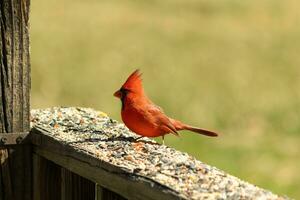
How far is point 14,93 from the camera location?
299cm

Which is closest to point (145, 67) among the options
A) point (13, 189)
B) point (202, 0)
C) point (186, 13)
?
point (186, 13)

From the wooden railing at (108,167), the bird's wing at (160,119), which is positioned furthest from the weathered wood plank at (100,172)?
the bird's wing at (160,119)

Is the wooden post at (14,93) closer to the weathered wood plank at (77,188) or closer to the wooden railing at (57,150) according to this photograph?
the wooden railing at (57,150)

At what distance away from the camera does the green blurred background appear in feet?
28.9

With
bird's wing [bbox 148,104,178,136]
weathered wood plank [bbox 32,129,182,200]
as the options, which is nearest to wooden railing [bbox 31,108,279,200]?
weathered wood plank [bbox 32,129,182,200]

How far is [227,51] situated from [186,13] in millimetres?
2092

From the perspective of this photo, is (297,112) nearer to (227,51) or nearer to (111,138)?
(227,51)

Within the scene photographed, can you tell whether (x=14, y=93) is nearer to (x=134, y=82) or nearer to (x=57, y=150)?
(x=57, y=150)

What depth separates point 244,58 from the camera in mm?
12578

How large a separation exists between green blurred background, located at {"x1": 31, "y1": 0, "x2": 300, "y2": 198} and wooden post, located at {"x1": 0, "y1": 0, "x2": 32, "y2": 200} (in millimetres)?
4675

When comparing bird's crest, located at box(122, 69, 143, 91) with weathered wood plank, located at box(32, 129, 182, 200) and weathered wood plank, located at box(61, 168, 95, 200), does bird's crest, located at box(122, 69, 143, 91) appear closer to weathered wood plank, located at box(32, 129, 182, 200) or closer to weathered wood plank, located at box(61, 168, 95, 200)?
weathered wood plank, located at box(32, 129, 182, 200)

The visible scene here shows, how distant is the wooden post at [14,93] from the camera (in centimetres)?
295

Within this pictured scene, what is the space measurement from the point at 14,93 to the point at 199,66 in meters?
9.13

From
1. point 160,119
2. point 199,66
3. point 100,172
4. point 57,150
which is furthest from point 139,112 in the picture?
point 199,66
